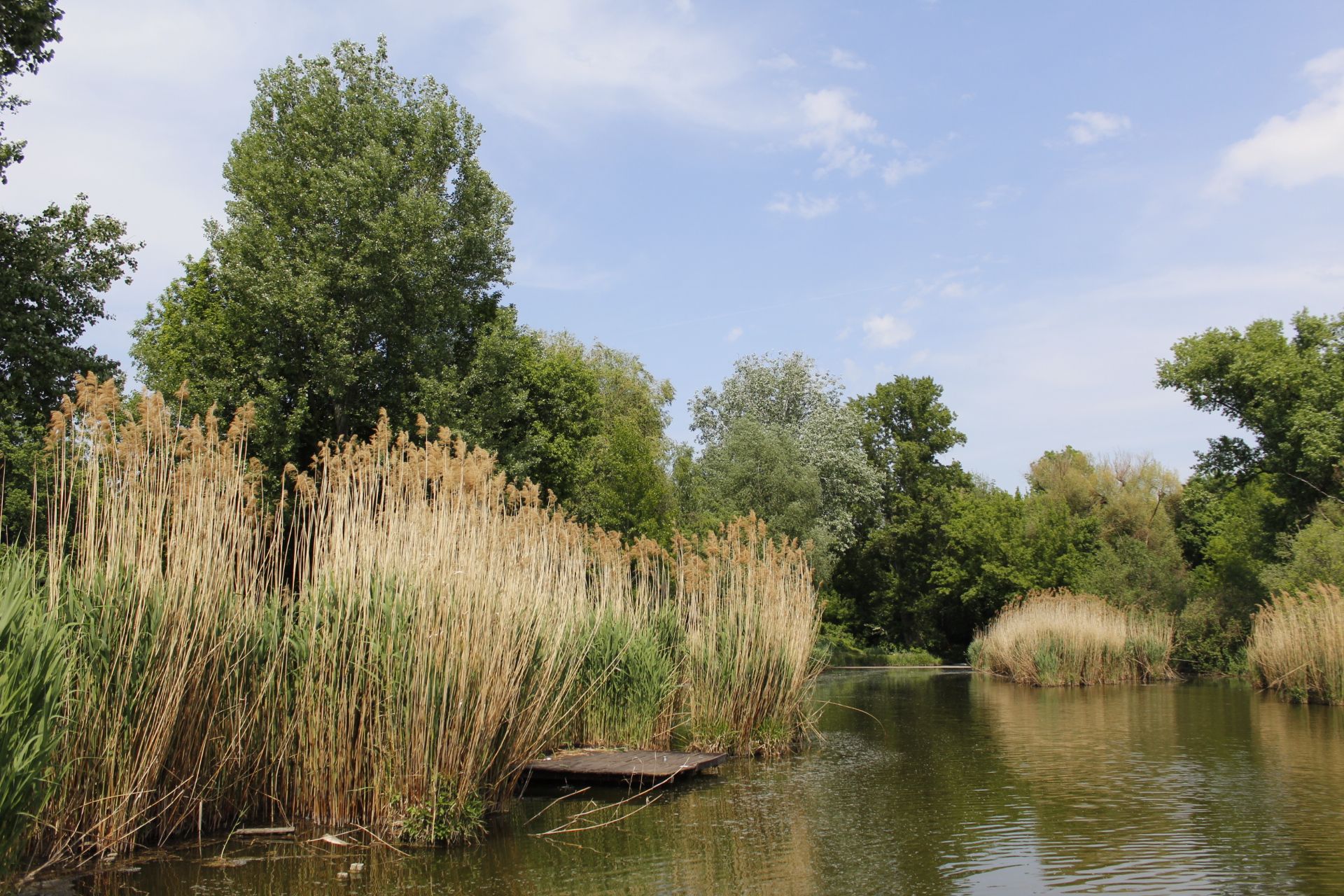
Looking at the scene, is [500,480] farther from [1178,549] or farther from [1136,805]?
[1178,549]

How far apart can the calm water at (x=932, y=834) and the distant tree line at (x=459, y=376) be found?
9.05m

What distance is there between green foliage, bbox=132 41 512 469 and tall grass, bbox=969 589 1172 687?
1762 cm

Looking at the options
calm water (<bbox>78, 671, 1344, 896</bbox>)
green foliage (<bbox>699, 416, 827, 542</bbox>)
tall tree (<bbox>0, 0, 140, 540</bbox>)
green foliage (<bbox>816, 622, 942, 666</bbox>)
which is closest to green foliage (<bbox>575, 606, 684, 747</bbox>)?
calm water (<bbox>78, 671, 1344, 896</bbox>)

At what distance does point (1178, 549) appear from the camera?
4256cm

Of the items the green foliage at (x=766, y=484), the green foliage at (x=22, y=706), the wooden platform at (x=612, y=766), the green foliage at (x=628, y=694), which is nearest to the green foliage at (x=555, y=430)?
the green foliage at (x=766, y=484)

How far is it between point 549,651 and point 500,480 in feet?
5.66

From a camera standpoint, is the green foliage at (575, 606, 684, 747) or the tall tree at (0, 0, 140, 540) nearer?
the green foliage at (575, 606, 684, 747)

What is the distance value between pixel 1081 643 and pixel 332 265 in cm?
2216

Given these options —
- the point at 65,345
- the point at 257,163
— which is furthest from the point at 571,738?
the point at 257,163

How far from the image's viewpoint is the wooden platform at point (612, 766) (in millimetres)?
10727

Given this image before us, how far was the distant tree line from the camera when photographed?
21469 mm

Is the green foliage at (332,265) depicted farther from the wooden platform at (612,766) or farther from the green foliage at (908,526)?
the green foliage at (908,526)

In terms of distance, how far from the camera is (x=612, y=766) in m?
10.8

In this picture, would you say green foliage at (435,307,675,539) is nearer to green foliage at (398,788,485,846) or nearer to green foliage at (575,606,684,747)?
green foliage at (575,606,684,747)
